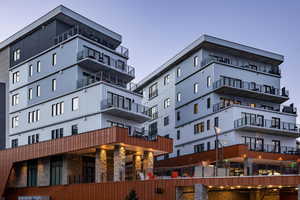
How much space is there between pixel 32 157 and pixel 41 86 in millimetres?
9327

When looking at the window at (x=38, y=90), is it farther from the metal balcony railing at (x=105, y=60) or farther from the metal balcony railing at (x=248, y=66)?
the metal balcony railing at (x=248, y=66)

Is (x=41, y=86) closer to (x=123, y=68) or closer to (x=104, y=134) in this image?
(x=123, y=68)

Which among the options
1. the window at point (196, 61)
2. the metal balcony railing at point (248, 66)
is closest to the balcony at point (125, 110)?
the metal balcony railing at point (248, 66)

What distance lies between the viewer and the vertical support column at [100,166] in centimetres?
4369

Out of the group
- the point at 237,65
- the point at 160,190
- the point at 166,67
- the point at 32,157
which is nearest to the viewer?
the point at 160,190

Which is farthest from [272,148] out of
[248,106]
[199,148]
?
[199,148]

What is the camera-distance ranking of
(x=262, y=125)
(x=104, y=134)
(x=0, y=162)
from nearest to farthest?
(x=104, y=134) < (x=0, y=162) < (x=262, y=125)

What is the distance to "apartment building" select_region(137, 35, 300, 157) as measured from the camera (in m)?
54.6

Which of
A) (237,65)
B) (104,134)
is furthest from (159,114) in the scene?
(104,134)

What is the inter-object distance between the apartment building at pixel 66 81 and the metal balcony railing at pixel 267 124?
33.9 ft

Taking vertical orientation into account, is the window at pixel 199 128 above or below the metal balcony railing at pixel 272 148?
above

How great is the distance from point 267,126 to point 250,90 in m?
4.93

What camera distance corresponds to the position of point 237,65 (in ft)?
201

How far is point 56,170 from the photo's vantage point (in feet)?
158
